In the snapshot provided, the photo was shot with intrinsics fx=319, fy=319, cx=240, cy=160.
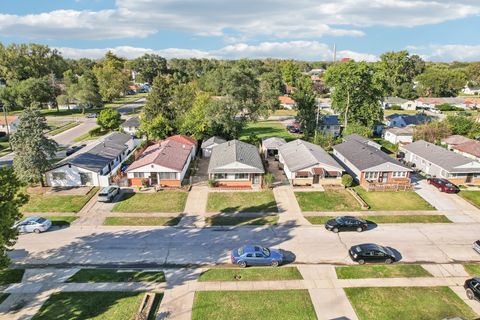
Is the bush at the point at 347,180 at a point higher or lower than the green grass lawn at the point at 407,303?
higher

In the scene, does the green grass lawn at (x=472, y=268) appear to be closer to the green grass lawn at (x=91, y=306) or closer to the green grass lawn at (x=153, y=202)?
the green grass lawn at (x=91, y=306)

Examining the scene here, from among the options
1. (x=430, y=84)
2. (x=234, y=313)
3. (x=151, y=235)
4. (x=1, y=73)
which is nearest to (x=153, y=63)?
(x=1, y=73)

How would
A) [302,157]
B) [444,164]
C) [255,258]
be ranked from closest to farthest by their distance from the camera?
1. [255,258]
2. [444,164]
3. [302,157]

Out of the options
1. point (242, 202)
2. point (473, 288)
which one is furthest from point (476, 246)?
point (242, 202)

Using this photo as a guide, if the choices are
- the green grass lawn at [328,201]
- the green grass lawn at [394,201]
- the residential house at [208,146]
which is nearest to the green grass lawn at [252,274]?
Result: the green grass lawn at [328,201]

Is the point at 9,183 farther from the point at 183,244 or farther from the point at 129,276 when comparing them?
the point at 183,244

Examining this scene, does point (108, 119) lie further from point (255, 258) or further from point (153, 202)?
point (255, 258)

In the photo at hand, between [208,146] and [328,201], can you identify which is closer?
[328,201]
